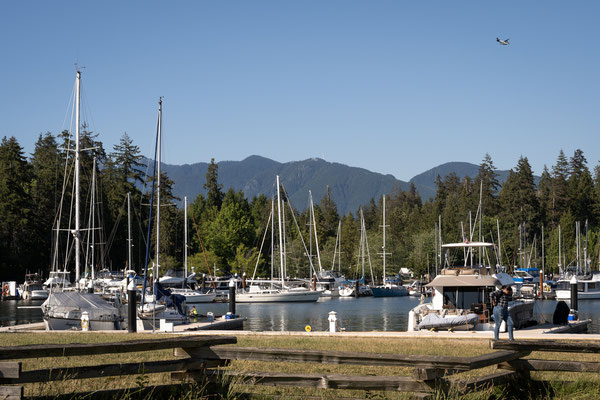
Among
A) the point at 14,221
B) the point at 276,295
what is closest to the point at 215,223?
the point at 14,221

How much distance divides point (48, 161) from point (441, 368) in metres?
122

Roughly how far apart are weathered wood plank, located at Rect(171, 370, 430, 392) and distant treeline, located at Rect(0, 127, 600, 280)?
77.7 m

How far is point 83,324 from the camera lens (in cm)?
3650

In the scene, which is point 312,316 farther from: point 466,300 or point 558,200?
point 558,200

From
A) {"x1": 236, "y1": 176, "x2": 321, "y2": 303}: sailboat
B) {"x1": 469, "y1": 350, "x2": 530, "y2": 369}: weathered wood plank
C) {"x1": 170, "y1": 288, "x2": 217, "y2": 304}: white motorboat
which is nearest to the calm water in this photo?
{"x1": 170, "y1": 288, "x2": 217, "y2": 304}: white motorboat

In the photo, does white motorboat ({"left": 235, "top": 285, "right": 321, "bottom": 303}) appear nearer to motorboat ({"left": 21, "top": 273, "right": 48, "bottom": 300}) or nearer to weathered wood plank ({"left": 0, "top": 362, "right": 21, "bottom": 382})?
motorboat ({"left": 21, "top": 273, "right": 48, "bottom": 300})

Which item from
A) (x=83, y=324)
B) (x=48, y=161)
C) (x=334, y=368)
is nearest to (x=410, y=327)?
(x=83, y=324)

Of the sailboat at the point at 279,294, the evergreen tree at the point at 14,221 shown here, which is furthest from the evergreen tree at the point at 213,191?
the sailboat at the point at 279,294

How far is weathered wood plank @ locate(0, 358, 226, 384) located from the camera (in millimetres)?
10078

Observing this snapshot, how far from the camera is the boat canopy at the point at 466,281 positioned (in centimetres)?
3570

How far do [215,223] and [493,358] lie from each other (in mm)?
109218

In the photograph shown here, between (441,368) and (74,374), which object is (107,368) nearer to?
(74,374)

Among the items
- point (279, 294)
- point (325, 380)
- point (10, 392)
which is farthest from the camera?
point (279, 294)

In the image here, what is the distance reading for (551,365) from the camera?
39.6 feet
